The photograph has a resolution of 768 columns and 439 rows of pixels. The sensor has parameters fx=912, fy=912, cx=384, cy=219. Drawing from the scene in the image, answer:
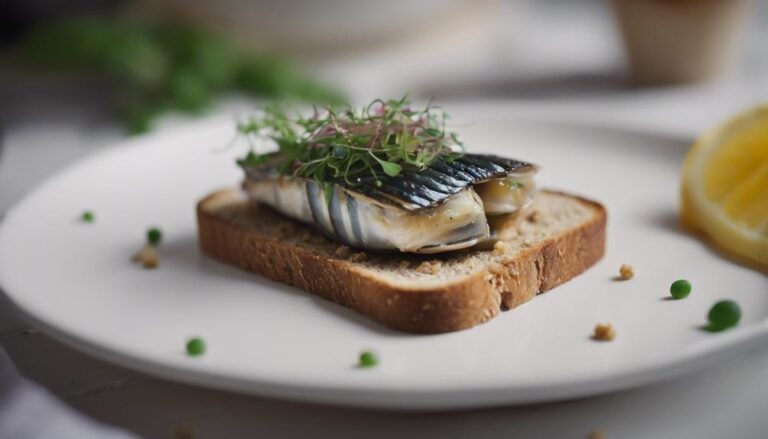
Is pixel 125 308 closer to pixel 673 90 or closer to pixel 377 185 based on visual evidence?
pixel 377 185

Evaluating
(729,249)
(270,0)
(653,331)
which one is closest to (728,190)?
(729,249)

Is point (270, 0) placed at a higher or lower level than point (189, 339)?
higher

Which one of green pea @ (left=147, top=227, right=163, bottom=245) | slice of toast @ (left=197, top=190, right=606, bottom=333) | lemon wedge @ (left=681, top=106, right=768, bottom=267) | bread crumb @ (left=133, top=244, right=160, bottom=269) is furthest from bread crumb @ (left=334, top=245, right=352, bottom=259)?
lemon wedge @ (left=681, top=106, right=768, bottom=267)

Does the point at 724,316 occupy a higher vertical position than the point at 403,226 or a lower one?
lower

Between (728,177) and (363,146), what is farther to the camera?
(728,177)

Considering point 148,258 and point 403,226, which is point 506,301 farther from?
point 148,258

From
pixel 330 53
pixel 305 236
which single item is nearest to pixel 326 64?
pixel 330 53
